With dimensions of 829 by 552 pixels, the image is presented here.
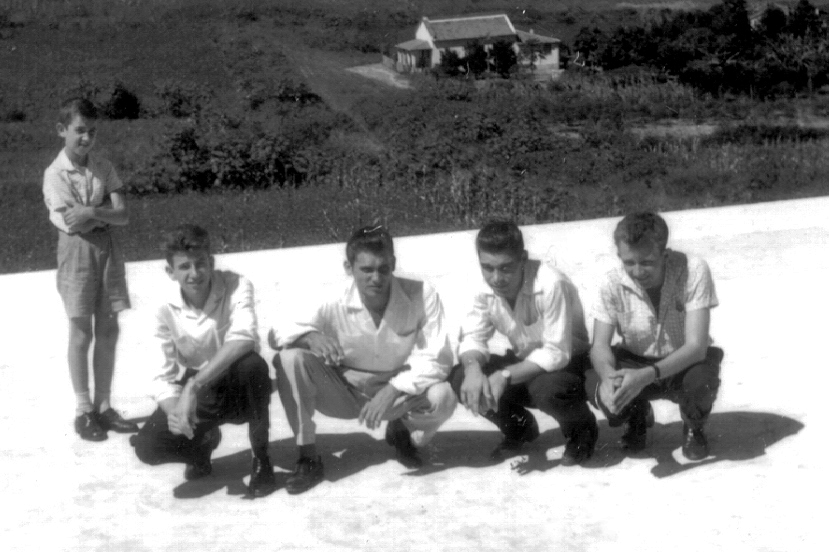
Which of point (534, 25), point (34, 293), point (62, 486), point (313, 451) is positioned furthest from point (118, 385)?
point (534, 25)

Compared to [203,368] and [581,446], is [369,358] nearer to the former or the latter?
[203,368]

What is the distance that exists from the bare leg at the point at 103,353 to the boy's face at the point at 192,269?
77 cm

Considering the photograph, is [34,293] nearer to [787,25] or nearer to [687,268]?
[687,268]

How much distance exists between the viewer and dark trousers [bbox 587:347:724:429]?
3.73m

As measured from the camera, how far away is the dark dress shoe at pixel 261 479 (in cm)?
376

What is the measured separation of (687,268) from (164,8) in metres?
17.0

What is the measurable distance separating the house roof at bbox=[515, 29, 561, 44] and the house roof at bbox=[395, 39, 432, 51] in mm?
1551

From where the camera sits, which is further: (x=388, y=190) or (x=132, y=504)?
(x=388, y=190)

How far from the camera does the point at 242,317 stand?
12.2ft

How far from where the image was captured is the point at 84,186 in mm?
4293

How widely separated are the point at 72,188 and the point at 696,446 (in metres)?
2.58

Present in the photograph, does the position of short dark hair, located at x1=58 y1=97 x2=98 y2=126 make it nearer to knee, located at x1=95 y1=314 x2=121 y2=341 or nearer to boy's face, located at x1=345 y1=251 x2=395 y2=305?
knee, located at x1=95 y1=314 x2=121 y2=341

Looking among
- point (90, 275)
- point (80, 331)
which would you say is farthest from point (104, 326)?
point (90, 275)

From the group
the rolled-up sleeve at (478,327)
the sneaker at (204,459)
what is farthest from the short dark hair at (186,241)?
the rolled-up sleeve at (478,327)
